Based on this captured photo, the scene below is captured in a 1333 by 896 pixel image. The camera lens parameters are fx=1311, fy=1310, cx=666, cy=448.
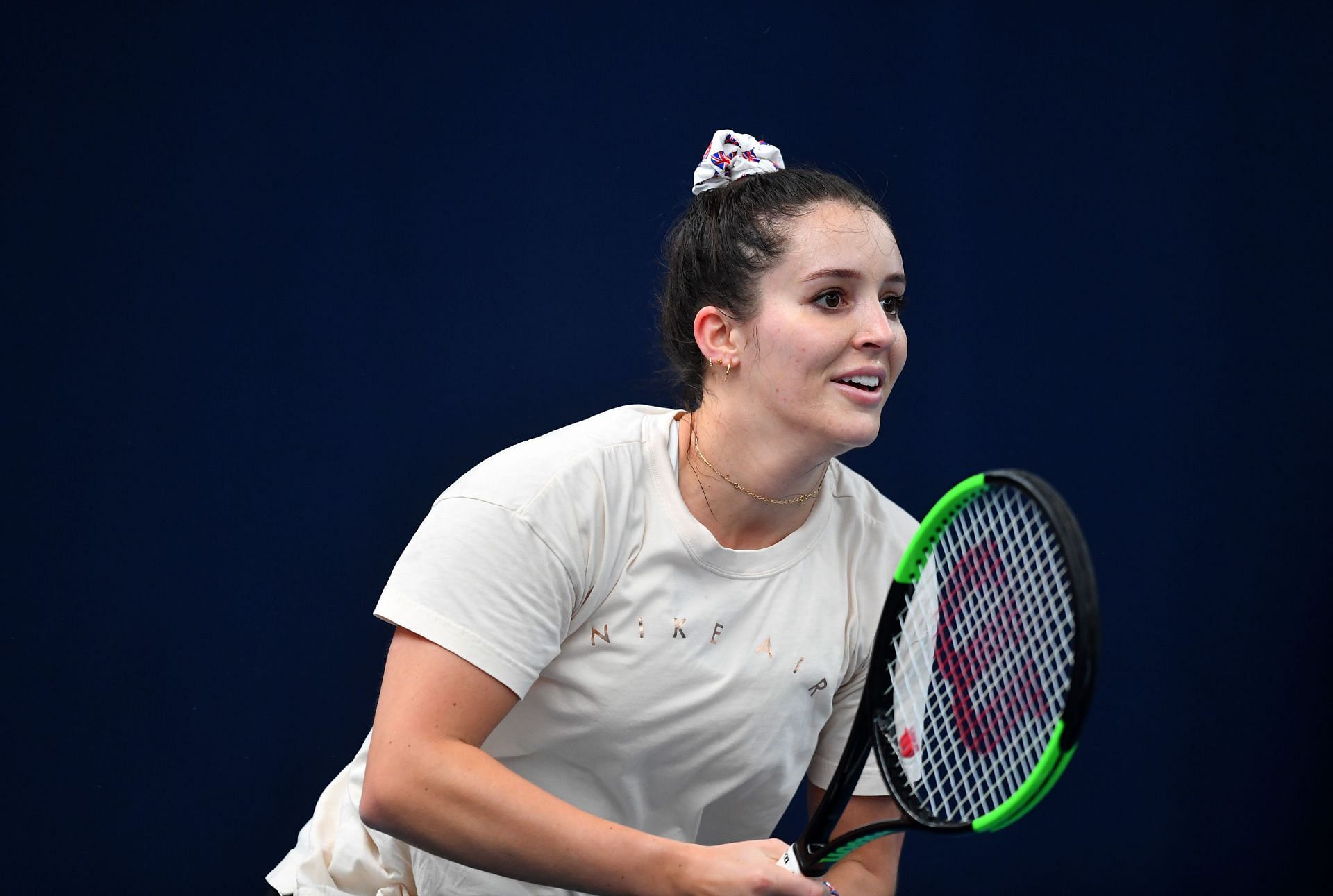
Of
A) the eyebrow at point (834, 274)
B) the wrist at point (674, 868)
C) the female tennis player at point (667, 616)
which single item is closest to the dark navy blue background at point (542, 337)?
the female tennis player at point (667, 616)

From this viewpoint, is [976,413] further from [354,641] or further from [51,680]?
[51,680]

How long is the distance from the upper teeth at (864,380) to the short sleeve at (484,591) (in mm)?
347

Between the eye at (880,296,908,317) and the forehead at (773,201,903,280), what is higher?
the forehead at (773,201,903,280)

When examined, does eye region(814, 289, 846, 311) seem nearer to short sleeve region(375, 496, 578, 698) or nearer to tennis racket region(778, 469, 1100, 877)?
tennis racket region(778, 469, 1100, 877)

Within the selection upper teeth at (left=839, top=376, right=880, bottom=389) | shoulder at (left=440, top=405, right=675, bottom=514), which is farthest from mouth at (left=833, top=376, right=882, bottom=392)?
shoulder at (left=440, top=405, right=675, bottom=514)

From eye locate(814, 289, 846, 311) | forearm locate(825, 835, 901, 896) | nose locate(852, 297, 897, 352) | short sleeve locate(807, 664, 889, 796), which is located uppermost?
eye locate(814, 289, 846, 311)

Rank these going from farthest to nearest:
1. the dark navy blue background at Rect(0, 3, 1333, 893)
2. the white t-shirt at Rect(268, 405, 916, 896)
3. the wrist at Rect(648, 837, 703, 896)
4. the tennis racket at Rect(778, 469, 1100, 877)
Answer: the dark navy blue background at Rect(0, 3, 1333, 893), the white t-shirt at Rect(268, 405, 916, 896), the wrist at Rect(648, 837, 703, 896), the tennis racket at Rect(778, 469, 1100, 877)

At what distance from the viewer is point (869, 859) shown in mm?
1415

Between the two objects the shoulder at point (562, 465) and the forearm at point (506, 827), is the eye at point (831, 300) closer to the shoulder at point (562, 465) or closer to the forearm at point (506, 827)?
the shoulder at point (562, 465)

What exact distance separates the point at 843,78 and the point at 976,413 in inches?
22.4

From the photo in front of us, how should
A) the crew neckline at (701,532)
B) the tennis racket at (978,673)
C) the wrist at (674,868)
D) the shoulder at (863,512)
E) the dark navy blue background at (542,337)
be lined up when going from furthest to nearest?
the dark navy blue background at (542,337) < the shoulder at (863,512) < the crew neckline at (701,532) < the wrist at (674,868) < the tennis racket at (978,673)

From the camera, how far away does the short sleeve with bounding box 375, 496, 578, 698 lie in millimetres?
1197

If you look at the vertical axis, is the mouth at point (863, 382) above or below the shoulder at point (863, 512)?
above

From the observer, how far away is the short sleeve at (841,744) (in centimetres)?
143
